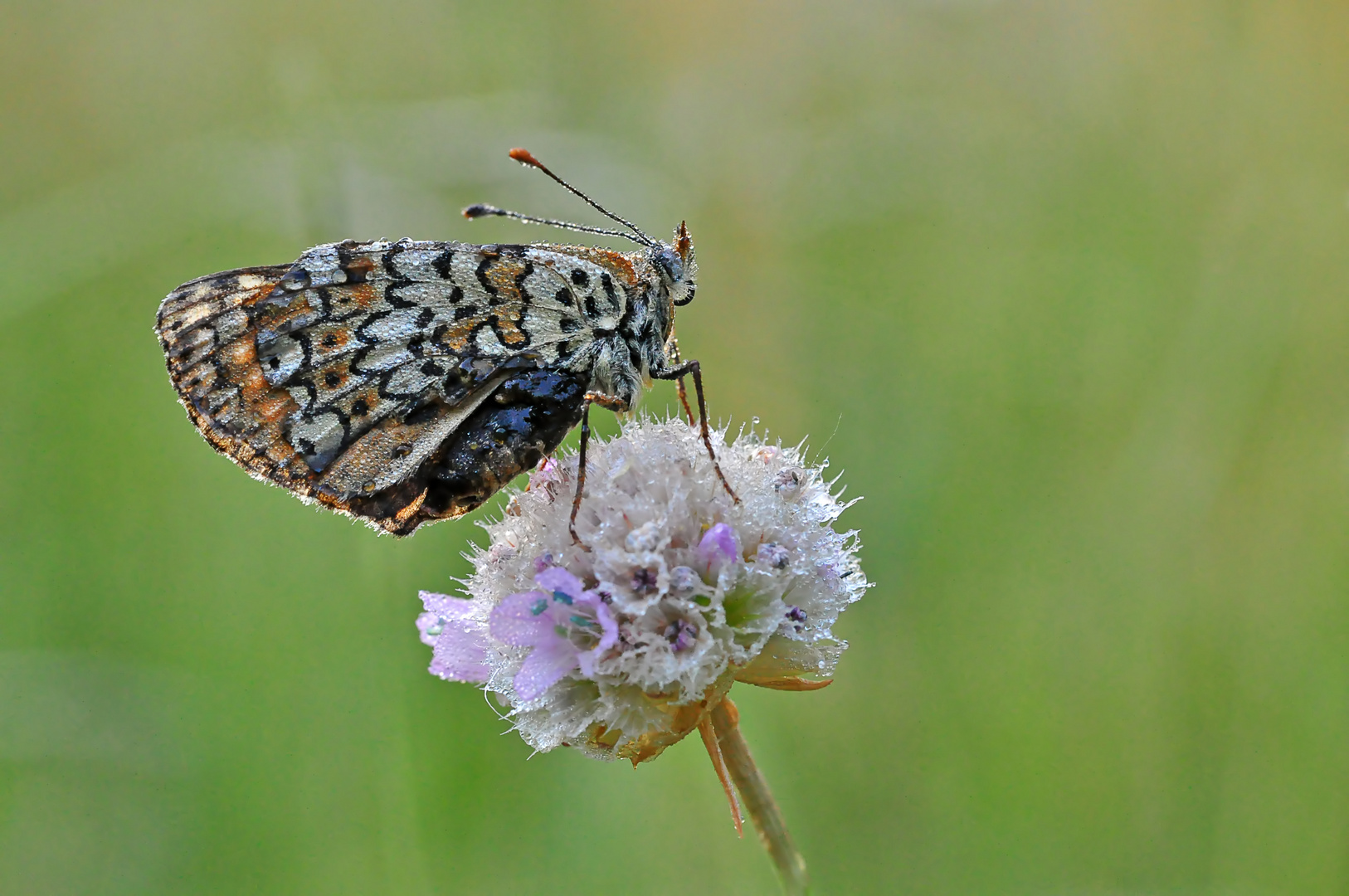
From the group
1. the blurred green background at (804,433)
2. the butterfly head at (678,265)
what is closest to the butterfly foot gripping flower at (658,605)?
the butterfly head at (678,265)

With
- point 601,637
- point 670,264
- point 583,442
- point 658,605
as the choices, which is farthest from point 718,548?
point 670,264

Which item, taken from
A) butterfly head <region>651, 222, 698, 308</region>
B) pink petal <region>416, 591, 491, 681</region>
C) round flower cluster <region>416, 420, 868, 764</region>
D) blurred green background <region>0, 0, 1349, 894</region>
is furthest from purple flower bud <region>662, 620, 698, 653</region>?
blurred green background <region>0, 0, 1349, 894</region>

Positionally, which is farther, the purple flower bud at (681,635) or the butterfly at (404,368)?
the butterfly at (404,368)

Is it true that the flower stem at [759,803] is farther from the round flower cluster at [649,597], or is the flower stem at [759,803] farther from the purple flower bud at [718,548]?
the purple flower bud at [718,548]

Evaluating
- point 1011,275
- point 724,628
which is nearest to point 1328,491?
point 1011,275

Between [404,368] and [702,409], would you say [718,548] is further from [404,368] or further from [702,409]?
[404,368]

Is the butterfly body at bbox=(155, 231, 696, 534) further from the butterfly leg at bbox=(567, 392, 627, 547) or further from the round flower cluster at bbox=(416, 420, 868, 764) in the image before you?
the round flower cluster at bbox=(416, 420, 868, 764)

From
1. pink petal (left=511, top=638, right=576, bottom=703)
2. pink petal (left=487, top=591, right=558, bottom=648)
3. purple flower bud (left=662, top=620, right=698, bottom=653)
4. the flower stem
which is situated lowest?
the flower stem
